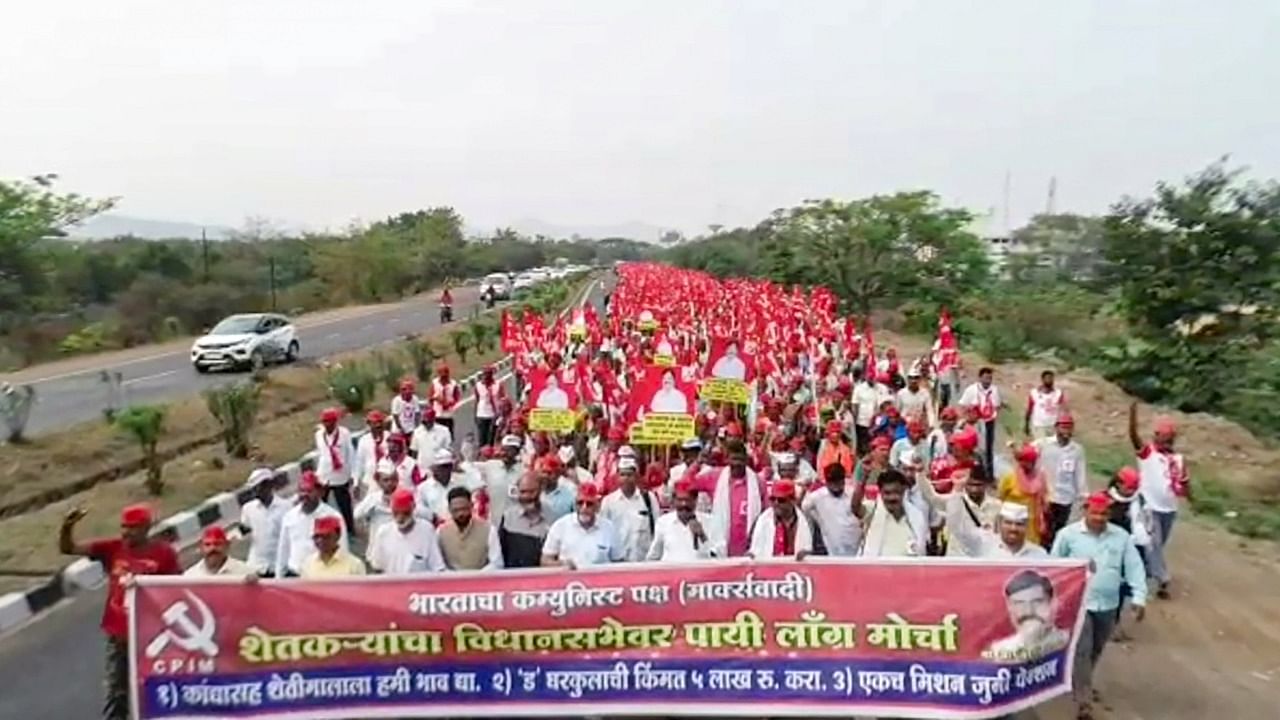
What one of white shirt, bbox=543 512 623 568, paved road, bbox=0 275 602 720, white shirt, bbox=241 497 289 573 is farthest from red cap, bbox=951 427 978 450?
paved road, bbox=0 275 602 720

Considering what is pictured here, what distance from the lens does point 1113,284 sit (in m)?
24.7

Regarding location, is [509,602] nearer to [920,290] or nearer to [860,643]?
[860,643]

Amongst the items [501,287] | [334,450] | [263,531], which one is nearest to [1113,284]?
[334,450]

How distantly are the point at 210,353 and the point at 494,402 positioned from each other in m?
15.2

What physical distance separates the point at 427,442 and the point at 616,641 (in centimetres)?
448

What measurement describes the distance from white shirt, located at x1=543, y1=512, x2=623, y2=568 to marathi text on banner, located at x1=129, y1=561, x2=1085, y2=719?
0.56 metres

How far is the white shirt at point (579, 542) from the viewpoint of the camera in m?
6.18

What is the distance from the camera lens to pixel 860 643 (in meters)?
5.45

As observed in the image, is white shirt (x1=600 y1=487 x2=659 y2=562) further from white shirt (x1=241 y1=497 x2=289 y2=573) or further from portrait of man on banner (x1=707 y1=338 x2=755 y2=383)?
portrait of man on banner (x1=707 y1=338 x2=755 y2=383)

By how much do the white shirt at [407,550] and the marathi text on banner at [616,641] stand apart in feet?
1.55

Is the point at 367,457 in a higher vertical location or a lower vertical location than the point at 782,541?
lower

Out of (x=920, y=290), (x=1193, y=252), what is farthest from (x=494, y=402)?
(x=920, y=290)

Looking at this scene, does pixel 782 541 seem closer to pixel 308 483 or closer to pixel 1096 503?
pixel 1096 503

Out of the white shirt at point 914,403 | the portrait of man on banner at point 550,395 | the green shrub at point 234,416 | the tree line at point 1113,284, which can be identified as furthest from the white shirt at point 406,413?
the tree line at point 1113,284
